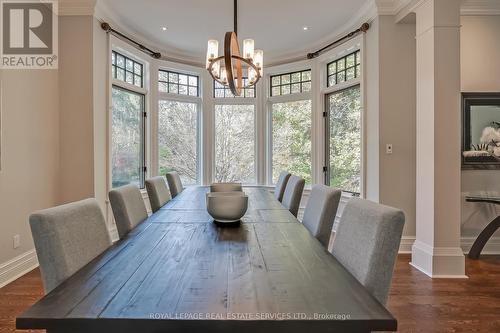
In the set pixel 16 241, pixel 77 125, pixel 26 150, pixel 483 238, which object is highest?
pixel 77 125

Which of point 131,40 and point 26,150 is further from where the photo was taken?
point 131,40

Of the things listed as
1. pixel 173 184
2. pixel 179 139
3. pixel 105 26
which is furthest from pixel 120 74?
pixel 173 184

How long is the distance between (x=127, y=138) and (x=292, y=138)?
8.53 feet

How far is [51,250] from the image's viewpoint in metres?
1.05

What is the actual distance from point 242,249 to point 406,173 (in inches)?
117

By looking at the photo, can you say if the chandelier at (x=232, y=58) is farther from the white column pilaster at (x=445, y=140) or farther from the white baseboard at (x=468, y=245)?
the white baseboard at (x=468, y=245)

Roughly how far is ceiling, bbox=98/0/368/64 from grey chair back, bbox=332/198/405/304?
3.11 metres

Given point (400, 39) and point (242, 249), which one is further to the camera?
point (400, 39)

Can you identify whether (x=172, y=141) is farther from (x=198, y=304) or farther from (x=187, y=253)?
(x=198, y=304)

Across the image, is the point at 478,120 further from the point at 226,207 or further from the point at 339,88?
the point at 226,207

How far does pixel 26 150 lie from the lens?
9.80 ft

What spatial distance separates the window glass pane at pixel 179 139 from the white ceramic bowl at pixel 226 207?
131 inches

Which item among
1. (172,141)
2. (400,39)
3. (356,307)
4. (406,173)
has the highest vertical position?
(400,39)

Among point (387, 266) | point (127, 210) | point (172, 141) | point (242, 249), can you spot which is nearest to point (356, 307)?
point (387, 266)
